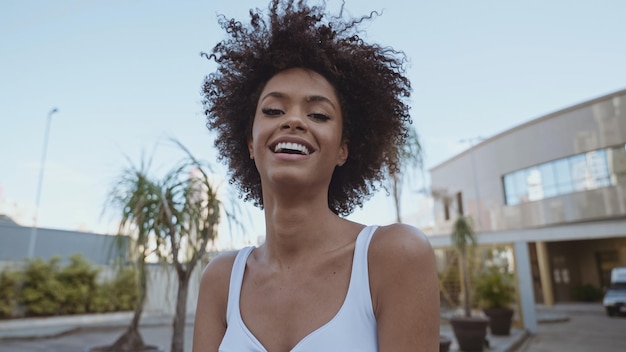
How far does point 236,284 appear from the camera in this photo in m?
1.46

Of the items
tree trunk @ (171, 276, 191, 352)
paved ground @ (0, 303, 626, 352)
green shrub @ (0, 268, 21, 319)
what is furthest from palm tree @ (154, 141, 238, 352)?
green shrub @ (0, 268, 21, 319)

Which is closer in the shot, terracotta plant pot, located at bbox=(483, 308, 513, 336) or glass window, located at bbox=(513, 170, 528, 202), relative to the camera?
terracotta plant pot, located at bbox=(483, 308, 513, 336)

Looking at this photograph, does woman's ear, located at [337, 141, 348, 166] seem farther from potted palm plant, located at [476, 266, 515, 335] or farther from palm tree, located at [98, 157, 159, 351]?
potted palm plant, located at [476, 266, 515, 335]

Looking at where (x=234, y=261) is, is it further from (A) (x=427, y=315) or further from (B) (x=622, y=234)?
(B) (x=622, y=234)

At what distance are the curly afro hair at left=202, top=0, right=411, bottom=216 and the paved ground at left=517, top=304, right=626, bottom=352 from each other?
11.6m

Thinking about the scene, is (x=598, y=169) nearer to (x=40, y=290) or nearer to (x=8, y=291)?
(x=40, y=290)

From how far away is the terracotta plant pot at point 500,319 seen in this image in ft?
41.1

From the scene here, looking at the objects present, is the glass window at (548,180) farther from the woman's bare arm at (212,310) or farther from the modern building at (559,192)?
the woman's bare arm at (212,310)

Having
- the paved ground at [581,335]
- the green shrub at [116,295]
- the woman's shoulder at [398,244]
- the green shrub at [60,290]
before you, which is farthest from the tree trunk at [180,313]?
the green shrub at [116,295]

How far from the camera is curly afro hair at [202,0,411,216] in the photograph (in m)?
1.60

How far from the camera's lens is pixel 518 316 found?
14.3 metres

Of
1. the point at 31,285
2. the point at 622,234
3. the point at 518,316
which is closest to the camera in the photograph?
the point at 518,316

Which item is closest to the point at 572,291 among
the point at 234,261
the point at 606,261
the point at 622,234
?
the point at 606,261

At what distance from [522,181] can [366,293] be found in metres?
28.3
